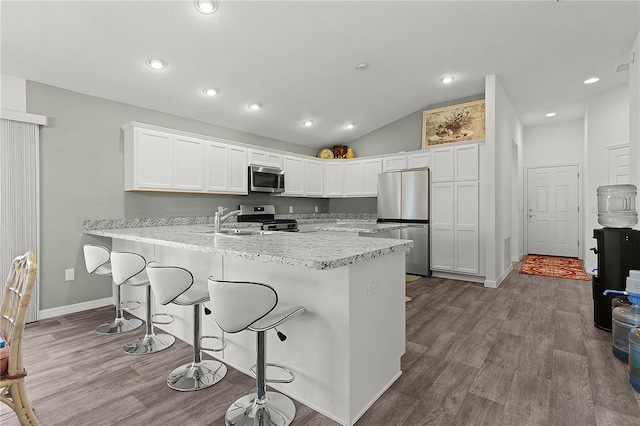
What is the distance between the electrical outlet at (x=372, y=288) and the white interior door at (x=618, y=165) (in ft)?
16.6

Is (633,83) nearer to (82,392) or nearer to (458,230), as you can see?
(458,230)

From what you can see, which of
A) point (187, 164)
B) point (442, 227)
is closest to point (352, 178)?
point (442, 227)

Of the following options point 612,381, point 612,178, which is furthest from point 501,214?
point 612,381

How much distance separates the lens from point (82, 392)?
199 centimetres

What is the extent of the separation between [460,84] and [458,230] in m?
2.19

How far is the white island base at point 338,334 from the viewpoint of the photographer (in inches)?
65.4

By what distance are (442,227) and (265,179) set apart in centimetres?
295

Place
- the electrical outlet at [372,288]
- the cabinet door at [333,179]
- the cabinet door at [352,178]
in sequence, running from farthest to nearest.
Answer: the cabinet door at [333,179]
the cabinet door at [352,178]
the electrical outlet at [372,288]

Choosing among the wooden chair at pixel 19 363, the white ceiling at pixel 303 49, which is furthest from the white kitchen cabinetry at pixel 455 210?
the wooden chair at pixel 19 363

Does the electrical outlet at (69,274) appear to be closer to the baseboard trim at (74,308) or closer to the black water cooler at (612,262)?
the baseboard trim at (74,308)

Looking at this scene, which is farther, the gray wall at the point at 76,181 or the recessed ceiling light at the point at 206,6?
the gray wall at the point at 76,181

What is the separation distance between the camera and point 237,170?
4742 mm

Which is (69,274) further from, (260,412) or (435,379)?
(435,379)

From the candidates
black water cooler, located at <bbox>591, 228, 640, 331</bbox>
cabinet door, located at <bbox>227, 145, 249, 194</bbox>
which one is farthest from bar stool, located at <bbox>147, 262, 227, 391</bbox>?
black water cooler, located at <bbox>591, 228, 640, 331</bbox>
